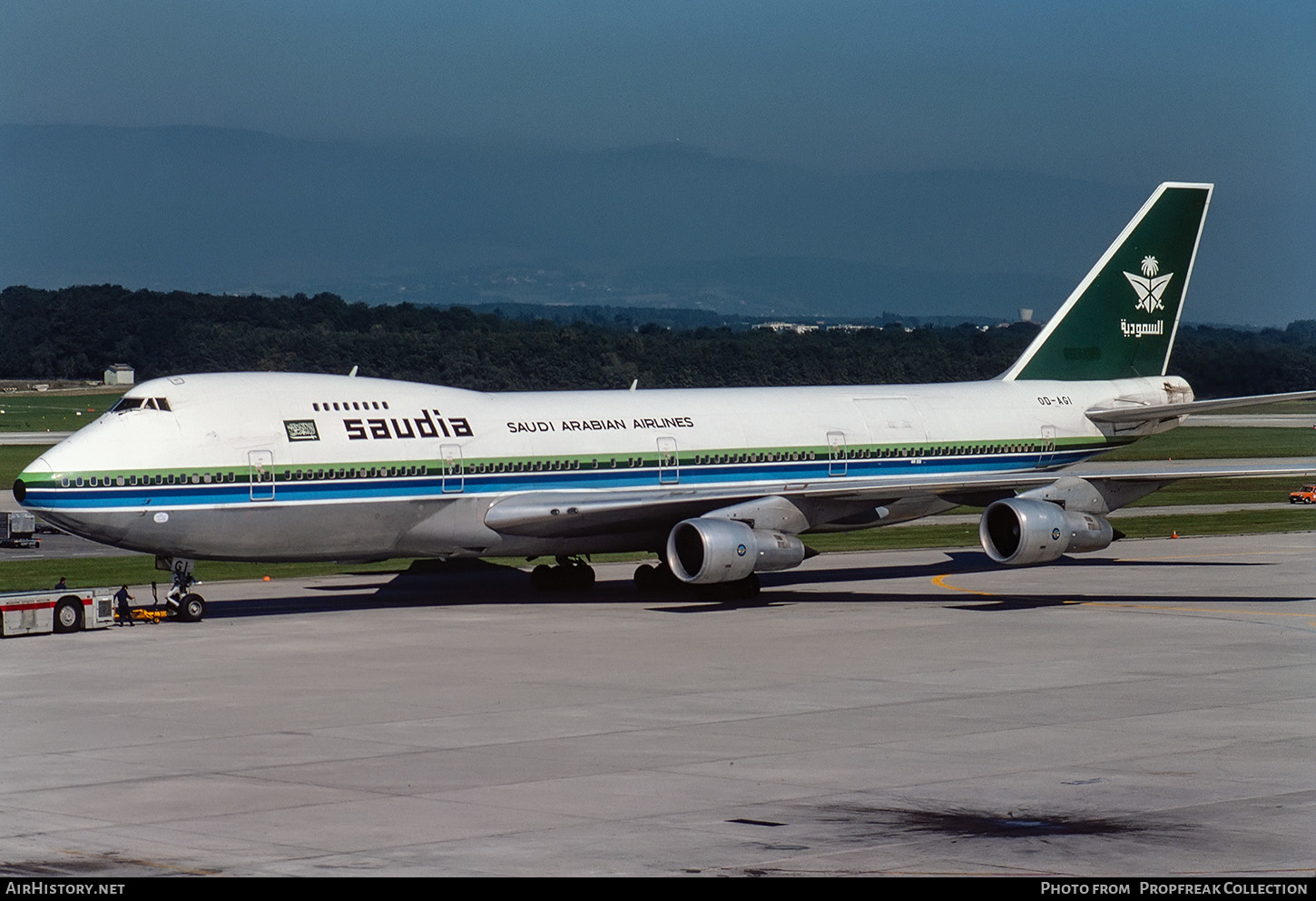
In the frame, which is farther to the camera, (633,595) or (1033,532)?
(633,595)

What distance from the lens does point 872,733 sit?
2258 cm

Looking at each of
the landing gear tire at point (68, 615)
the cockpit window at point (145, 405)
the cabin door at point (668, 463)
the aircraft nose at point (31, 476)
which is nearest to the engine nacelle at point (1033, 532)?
the cabin door at point (668, 463)

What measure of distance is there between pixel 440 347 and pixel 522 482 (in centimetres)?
8754

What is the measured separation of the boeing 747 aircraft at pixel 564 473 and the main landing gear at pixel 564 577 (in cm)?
6

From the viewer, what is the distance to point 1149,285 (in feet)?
152

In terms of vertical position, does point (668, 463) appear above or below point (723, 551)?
above

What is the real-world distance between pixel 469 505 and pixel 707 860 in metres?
21.4

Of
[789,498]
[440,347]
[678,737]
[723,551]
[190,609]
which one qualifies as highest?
[440,347]

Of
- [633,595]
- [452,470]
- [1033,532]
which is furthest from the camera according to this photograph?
[633,595]

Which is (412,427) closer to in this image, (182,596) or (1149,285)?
(182,596)

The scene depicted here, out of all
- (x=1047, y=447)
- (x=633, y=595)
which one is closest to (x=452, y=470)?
(x=633, y=595)

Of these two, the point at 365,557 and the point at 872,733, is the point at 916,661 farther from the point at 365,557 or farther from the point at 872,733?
the point at 365,557

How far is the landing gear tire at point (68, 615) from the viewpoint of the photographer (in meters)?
33.1
